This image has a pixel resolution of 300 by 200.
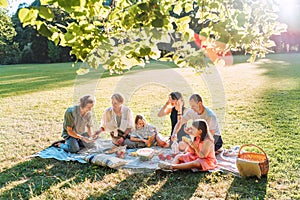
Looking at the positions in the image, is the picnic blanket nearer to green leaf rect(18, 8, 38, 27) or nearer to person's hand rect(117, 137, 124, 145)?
person's hand rect(117, 137, 124, 145)

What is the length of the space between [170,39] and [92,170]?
131 inches

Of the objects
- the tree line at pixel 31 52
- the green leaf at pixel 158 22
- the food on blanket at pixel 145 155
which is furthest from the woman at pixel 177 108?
the tree line at pixel 31 52

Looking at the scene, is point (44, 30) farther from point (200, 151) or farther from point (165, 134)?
point (165, 134)

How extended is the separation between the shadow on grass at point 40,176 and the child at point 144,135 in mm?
1186

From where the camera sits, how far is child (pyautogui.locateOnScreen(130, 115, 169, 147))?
5.75 metres

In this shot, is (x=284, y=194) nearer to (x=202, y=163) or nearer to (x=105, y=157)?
(x=202, y=163)

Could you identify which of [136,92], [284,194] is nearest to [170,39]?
[284,194]

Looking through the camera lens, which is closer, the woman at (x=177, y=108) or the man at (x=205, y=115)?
the man at (x=205, y=115)

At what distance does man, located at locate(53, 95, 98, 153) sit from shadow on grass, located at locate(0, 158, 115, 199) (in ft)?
1.62

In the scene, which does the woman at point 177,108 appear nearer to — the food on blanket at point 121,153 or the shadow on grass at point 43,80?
the food on blanket at point 121,153

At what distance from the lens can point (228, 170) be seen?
4.44 m

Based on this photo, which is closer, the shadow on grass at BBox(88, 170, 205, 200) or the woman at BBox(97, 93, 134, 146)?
the shadow on grass at BBox(88, 170, 205, 200)

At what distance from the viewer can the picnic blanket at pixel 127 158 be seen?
4.64 m

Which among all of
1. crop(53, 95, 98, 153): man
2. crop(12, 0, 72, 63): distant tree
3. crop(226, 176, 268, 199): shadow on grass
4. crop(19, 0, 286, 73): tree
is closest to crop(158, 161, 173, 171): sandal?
Result: crop(226, 176, 268, 199): shadow on grass
